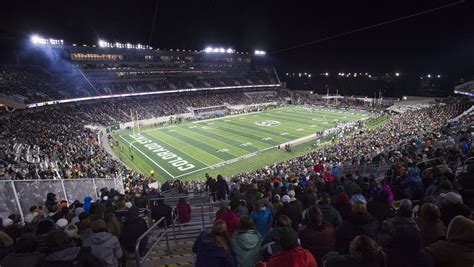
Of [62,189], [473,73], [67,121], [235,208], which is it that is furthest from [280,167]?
[473,73]

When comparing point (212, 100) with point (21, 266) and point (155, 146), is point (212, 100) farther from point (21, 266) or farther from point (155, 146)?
point (21, 266)

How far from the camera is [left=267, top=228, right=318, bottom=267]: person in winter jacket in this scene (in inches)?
121

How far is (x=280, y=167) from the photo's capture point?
24078 mm

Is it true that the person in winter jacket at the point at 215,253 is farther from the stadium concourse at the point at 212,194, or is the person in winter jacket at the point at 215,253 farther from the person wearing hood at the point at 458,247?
the person wearing hood at the point at 458,247

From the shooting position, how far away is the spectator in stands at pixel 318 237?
3924mm

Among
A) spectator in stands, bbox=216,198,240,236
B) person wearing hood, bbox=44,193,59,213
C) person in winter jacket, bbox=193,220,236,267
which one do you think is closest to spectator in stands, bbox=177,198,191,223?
spectator in stands, bbox=216,198,240,236

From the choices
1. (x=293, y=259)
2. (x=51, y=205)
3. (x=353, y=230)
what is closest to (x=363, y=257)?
(x=293, y=259)

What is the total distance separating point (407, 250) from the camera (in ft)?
9.96

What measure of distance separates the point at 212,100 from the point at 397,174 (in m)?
61.7

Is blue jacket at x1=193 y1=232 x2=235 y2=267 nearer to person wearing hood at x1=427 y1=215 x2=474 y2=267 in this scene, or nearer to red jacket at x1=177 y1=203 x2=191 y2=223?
person wearing hood at x1=427 y1=215 x2=474 y2=267

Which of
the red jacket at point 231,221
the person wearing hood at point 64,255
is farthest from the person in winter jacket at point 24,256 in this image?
the red jacket at point 231,221

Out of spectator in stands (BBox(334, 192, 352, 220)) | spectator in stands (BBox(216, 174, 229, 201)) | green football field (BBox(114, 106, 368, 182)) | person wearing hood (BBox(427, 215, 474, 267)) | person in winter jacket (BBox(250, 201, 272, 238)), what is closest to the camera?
person wearing hood (BBox(427, 215, 474, 267))

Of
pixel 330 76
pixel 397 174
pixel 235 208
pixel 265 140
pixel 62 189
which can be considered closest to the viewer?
pixel 235 208

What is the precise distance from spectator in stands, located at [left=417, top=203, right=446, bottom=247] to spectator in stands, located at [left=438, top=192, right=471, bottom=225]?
54 cm
